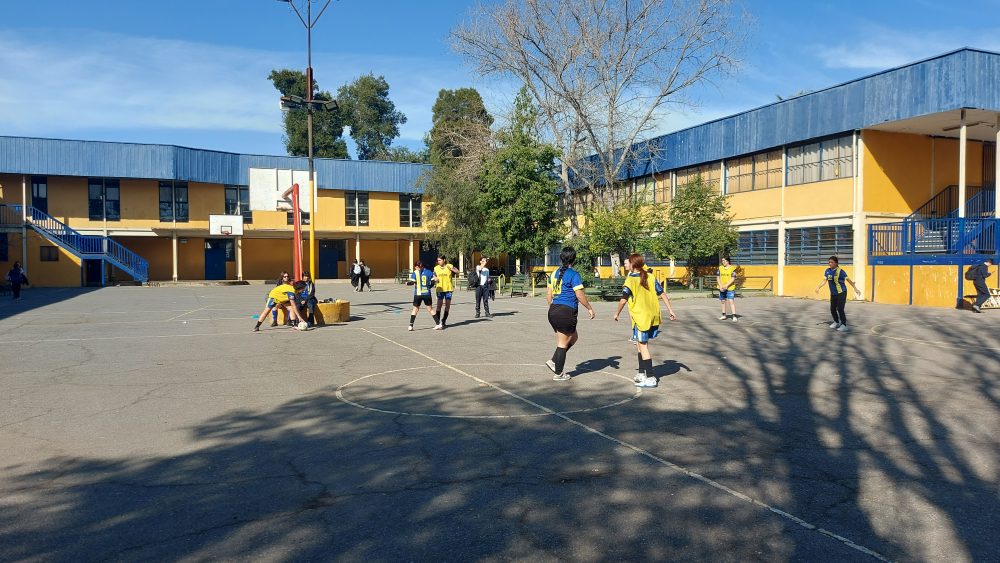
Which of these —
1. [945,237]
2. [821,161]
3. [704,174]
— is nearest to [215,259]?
[704,174]

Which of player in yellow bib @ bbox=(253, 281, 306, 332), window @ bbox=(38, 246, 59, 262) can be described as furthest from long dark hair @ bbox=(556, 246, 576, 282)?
window @ bbox=(38, 246, 59, 262)

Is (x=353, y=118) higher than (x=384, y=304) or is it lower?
Result: higher

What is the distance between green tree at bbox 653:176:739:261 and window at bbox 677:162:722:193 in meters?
1.57

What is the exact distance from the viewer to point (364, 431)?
6.71m

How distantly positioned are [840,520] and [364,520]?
3.07m

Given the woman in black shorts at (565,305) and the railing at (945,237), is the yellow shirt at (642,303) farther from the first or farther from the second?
the railing at (945,237)

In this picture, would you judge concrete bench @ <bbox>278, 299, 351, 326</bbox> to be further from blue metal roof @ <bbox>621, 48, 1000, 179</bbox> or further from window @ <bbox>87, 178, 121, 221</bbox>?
window @ <bbox>87, 178, 121, 221</bbox>

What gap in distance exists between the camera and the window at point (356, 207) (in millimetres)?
49969

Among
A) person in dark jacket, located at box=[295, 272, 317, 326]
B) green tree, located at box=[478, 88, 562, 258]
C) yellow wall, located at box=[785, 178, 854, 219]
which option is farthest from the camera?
green tree, located at box=[478, 88, 562, 258]

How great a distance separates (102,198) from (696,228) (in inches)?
1440

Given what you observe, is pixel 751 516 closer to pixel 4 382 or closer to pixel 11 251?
pixel 4 382

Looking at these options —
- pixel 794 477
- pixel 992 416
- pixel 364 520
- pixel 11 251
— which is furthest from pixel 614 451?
pixel 11 251

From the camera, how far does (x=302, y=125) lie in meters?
72.1

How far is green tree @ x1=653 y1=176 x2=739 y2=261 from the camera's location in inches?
1199
